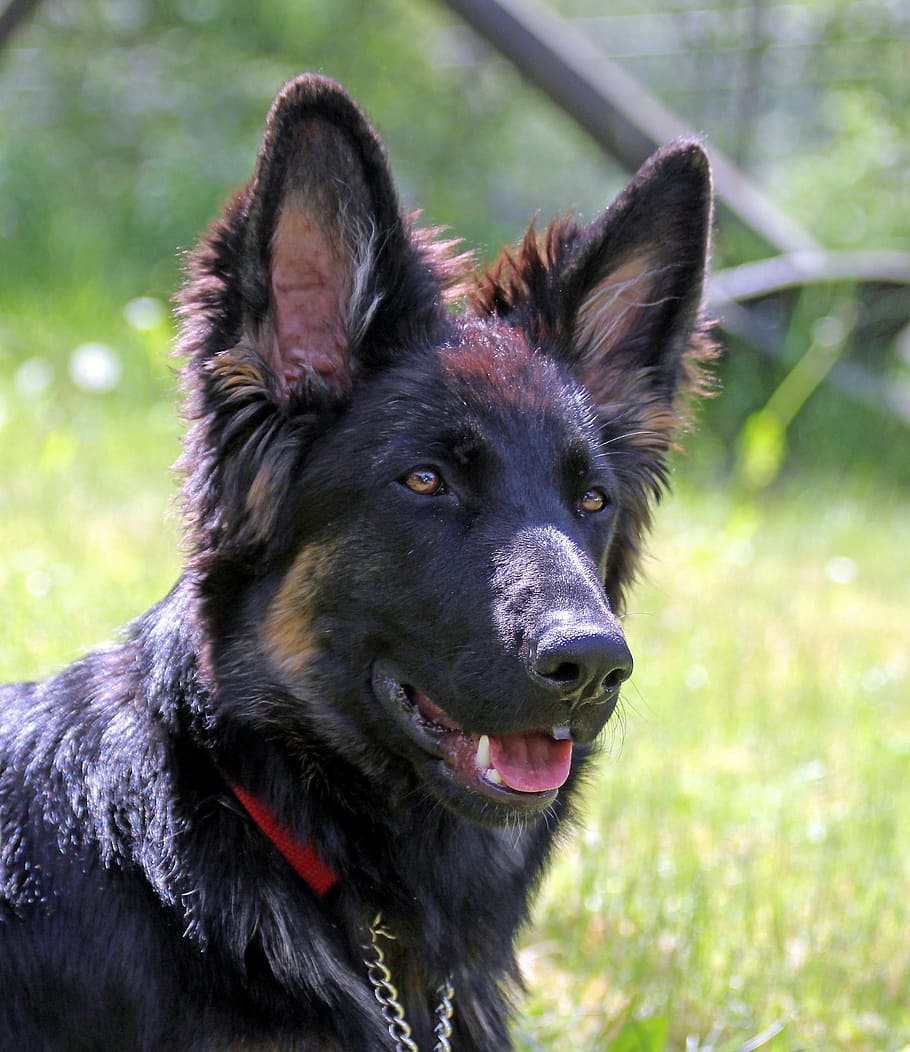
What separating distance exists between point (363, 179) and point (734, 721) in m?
3.59

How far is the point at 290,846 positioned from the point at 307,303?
1.25 m

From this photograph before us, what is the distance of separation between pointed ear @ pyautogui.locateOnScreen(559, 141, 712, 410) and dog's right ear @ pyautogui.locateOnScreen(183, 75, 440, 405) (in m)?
0.46

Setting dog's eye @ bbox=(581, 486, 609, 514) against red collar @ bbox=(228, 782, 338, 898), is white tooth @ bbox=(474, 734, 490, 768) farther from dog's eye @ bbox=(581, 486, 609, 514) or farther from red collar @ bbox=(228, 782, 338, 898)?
dog's eye @ bbox=(581, 486, 609, 514)

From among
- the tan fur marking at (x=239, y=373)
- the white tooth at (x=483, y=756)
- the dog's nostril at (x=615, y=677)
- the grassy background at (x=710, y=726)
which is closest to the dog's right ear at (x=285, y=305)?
the tan fur marking at (x=239, y=373)

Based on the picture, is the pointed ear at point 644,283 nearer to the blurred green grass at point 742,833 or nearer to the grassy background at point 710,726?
the blurred green grass at point 742,833

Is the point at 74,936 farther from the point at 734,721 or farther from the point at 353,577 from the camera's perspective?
the point at 734,721

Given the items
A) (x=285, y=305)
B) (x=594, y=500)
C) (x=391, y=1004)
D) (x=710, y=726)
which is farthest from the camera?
(x=710, y=726)

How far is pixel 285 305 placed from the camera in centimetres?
309

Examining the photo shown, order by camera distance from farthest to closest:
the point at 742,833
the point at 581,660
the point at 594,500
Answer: the point at 742,833 → the point at 594,500 → the point at 581,660

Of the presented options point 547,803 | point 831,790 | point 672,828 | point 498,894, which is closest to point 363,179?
point 547,803

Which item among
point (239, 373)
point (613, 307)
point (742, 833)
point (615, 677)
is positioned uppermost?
point (239, 373)

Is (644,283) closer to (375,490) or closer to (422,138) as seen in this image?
(375,490)

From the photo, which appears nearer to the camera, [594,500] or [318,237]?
[318,237]

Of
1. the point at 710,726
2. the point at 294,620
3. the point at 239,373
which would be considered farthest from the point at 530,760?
the point at 710,726
